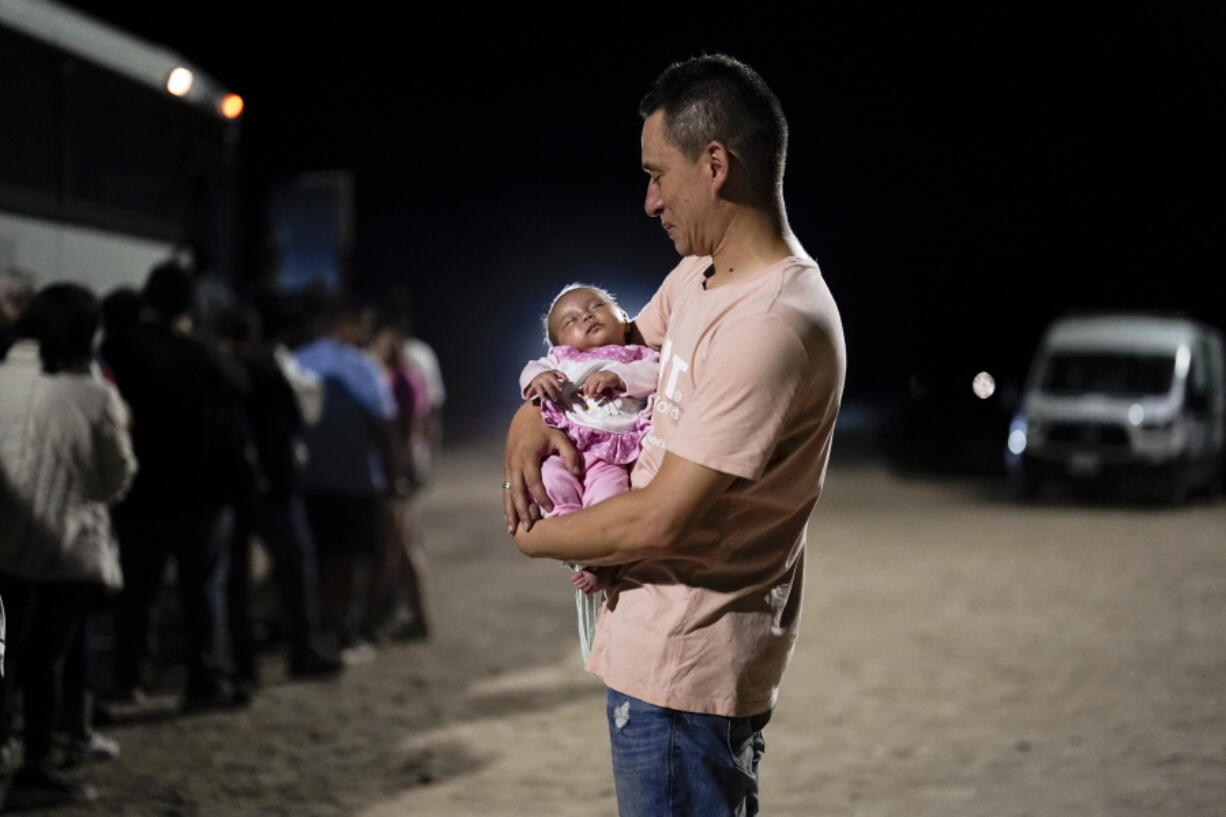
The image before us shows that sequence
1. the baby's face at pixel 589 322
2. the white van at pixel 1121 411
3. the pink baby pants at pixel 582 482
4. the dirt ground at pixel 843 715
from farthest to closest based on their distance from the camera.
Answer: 1. the white van at pixel 1121 411
2. the dirt ground at pixel 843 715
3. the baby's face at pixel 589 322
4. the pink baby pants at pixel 582 482

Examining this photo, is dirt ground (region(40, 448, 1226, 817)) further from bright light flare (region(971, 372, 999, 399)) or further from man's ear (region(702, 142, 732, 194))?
bright light flare (region(971, 372, 999, 399))

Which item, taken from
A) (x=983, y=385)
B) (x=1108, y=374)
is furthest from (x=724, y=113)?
(x=983, y=385)

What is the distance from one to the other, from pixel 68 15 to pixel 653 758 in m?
9.43

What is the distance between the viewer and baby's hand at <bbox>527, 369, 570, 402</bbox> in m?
2.92

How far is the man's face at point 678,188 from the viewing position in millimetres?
2594

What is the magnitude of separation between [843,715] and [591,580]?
487 cm

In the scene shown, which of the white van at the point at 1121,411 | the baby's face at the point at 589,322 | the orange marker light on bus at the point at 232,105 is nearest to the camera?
the baby's face at the point at 589,322

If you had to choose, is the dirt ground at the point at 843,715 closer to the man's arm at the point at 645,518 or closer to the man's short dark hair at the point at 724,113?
the man's arm at the point at 645,518

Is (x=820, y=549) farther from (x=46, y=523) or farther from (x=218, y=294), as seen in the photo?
(x=46, y=523)

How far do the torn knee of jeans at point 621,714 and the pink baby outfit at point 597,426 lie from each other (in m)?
0.39

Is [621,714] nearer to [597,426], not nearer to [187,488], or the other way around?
[597,426]

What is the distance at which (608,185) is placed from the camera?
271ft

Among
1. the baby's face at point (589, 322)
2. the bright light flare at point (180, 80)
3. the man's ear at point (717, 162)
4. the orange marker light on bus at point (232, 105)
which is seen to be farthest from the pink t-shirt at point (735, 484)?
the orange marker light on bus at point (232, 105)

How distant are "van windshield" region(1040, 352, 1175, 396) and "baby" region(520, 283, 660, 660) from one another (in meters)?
17.0
